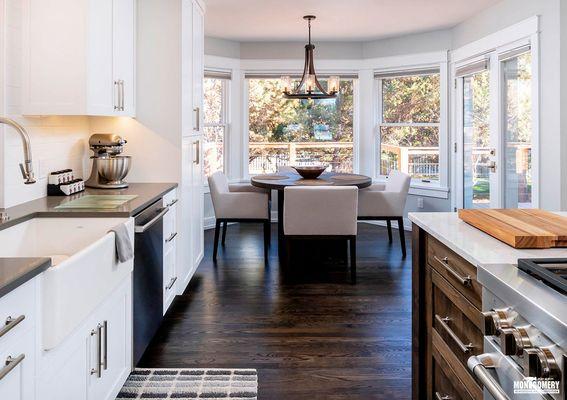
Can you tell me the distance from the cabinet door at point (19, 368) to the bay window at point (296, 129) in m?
6.01

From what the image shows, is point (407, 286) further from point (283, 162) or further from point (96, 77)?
point (283, 162)

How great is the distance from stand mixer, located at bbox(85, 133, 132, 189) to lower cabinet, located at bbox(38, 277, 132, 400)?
3.69 feet

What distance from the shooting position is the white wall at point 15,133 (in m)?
2.54

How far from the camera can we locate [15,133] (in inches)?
104

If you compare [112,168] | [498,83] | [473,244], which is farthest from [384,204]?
[473,244]

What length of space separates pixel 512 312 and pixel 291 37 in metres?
6.18

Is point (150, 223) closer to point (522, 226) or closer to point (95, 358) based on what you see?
point (95, 358)

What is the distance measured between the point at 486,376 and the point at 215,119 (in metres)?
6.14

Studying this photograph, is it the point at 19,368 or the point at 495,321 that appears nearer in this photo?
the point at 495,321

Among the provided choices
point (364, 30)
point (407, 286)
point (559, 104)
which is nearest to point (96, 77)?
point (407, 286)

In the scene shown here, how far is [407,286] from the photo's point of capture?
13.9 ft

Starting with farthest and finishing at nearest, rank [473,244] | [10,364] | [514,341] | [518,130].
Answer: [518,130] < [473,244] < [10,364] < [514,341]

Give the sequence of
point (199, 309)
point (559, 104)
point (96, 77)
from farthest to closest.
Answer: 1. point (559, 104)
2. point (199, 309)
3. point (96, 77)

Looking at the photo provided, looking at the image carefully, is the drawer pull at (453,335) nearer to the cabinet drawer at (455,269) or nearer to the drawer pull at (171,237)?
the cabinet drawer at (455,269)
